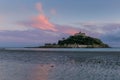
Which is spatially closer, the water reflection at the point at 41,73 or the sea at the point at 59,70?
the water reflection at the point at 41,73

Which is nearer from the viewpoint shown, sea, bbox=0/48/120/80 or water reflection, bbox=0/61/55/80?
water reflection, bbox=0/61/55/80

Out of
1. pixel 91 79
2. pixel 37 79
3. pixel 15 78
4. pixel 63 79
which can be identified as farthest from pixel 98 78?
pixel 15 78

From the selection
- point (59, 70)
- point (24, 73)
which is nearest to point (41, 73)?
point (24, 73)

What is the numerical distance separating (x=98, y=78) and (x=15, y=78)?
8413 mm

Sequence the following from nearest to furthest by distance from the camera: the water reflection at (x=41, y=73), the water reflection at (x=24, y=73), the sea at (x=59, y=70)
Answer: the water reflection at (x=24, y=73), the water reflection at (x=41, y=73), the sea at (x=59, y=70)

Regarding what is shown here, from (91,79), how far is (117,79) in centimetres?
260

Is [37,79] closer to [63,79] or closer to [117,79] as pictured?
[63,79]

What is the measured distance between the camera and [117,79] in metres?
30.2

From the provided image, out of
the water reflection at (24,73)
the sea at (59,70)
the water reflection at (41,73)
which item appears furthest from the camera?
the sea at (59,70)

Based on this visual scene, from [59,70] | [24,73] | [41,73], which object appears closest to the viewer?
[24,73]

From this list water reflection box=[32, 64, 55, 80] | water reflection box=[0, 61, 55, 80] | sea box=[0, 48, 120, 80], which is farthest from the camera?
sea box=[0, 48, 120, 80]

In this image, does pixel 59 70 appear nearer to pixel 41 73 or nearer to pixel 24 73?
pixel 41 73

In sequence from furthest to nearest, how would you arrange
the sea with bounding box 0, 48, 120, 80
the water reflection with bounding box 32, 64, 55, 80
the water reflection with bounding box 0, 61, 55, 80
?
the sea with bounding box 0, 48, 120, 80 < the water reflection with bounding box 32, 64, 55, 80 < the water reflection with bounding box 0, 61, 55, 80

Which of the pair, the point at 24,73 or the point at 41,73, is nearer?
the point at 24,73
